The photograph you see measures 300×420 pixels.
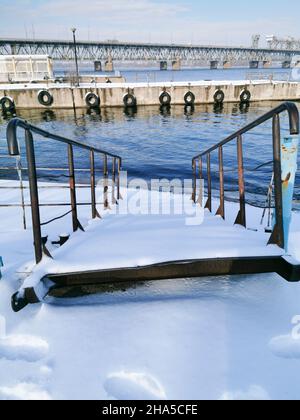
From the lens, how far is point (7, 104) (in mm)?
30203

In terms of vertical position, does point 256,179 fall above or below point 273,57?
below

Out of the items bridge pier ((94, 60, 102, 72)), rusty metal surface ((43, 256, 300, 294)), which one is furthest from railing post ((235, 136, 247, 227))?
bridge pier ((94, 60, 102, 72))

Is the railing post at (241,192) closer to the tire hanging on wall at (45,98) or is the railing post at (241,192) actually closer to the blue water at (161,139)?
the blue water at (161,139)

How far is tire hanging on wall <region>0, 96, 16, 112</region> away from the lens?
3000 cm

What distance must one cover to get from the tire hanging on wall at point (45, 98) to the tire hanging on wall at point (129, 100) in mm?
7460

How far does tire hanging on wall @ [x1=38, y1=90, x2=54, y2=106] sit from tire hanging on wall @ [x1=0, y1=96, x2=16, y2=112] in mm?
2698

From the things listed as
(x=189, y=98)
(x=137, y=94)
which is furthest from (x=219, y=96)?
(x=137, y=94)

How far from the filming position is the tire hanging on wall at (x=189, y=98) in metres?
33.4

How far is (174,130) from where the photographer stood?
23859mm

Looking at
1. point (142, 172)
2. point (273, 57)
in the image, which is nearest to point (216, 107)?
point (142, 172)

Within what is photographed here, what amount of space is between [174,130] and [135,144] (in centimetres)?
484

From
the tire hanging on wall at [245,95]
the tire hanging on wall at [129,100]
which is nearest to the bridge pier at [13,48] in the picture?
the tire hanging on wall at [129,100]
